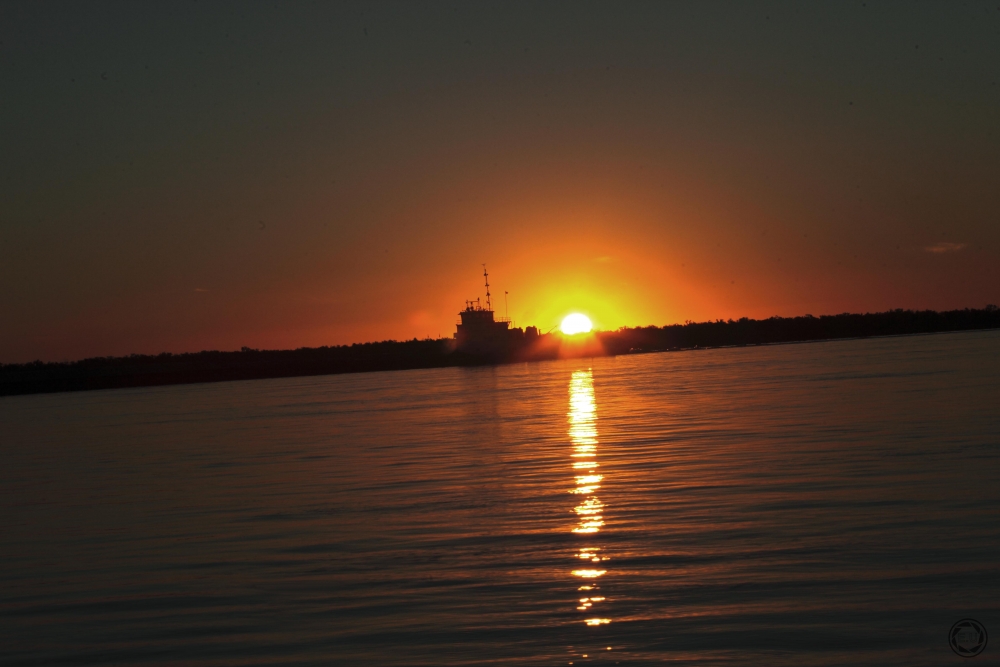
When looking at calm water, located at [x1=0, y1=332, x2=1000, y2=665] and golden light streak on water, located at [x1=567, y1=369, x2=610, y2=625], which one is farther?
golden light streak on water, located at [x1=567, y1=369, x2=610, y2=625]

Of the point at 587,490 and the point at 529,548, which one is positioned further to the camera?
the point at 587,490

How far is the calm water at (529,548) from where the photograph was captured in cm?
815

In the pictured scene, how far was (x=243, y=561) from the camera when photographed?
470 inches

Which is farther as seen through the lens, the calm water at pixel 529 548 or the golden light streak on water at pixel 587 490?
the golden light streak on water at pixel 587 490

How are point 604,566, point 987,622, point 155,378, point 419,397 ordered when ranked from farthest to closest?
point 155,378, point 419,397, point 604,566, point 987,622

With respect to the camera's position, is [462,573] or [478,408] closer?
[462,573]

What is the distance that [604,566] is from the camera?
10445 mm

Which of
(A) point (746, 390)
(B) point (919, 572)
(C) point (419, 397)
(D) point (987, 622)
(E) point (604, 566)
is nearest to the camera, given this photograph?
(D) point (987, 622)

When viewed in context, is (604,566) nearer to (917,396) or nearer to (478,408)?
(917,396)

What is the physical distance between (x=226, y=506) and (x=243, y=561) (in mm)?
4979

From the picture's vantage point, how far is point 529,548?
457 inches

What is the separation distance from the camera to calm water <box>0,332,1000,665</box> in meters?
8.15

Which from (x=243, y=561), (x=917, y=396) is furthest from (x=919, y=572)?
(x=917, y=396)

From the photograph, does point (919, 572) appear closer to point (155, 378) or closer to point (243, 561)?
point (243, 561)
